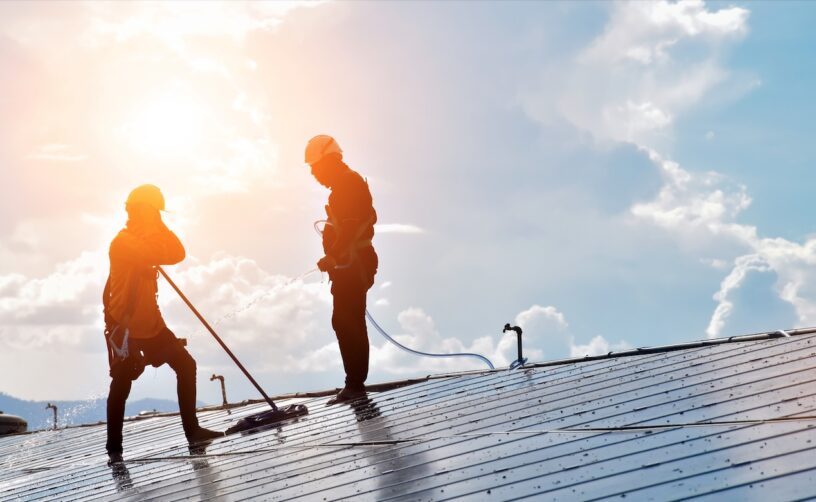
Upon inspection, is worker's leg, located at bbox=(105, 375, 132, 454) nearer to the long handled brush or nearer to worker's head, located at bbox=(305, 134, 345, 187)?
the long handled brush

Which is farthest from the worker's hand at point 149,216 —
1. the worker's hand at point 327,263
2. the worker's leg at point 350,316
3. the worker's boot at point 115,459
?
the worker's boot at point 115,459

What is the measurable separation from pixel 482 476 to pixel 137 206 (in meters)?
5.29

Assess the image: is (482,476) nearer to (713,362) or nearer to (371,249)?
(713,362)

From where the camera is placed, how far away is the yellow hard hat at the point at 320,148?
1077 centimetres

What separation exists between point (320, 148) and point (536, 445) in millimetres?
5265

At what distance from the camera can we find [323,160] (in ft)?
35.4

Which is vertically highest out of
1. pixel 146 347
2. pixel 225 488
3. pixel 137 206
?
pixel 137 206

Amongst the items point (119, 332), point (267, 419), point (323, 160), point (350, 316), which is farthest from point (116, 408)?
point (323, 160)

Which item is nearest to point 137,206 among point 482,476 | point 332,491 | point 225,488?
point 225,488

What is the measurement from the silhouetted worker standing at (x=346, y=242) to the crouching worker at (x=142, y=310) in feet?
4.95

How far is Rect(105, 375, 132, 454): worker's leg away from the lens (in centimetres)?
1011

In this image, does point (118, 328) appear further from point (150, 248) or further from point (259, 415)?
point (259, 415)

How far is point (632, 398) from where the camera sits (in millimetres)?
7238

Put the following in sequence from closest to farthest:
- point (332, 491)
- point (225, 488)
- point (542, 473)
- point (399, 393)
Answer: point (542, 473), point (332, 491), point (225, 488), point (399, 393)
